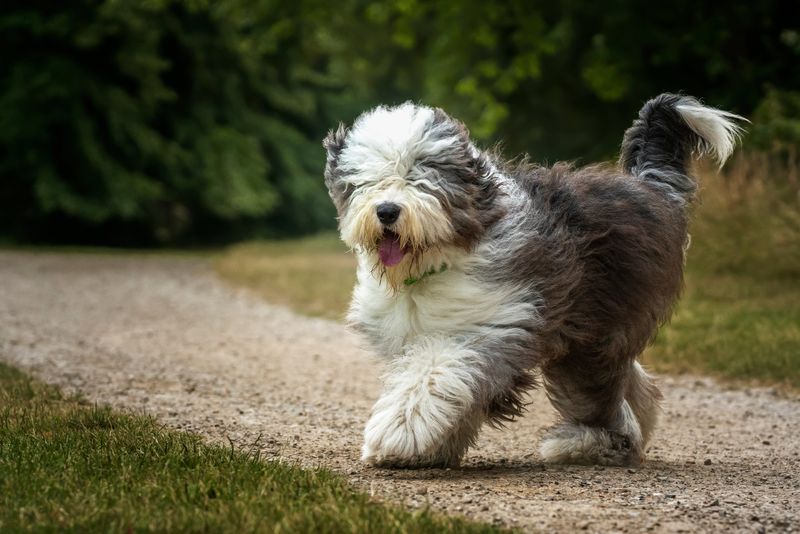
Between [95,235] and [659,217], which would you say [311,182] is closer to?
[95,235]

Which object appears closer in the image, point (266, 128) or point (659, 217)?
point (659, 217)

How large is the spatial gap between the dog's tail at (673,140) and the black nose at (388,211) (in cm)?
176

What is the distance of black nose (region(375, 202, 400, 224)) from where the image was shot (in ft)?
16.6

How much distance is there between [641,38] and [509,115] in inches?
224

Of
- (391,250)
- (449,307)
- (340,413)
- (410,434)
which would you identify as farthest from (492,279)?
(340,413)

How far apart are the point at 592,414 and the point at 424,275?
136 cm

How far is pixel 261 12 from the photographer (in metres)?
20.7

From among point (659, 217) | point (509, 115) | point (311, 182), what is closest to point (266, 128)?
point (311, 182)

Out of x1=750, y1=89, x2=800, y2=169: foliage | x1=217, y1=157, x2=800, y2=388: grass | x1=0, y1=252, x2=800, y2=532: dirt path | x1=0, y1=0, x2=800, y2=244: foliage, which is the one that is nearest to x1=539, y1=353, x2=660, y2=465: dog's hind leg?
x1=0, y1=252, x2=800, y2=532: dirt path

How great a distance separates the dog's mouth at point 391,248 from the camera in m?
5.15

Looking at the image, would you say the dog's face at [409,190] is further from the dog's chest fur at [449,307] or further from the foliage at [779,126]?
the foliage at [779,126]

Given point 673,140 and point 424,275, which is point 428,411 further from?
point 673,140

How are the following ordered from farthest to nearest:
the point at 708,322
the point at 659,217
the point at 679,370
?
the point at 708,322, the point at 679,370, the point at 659,217

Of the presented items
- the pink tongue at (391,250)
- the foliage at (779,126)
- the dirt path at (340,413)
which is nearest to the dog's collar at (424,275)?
the pink tongue at (391,250)
